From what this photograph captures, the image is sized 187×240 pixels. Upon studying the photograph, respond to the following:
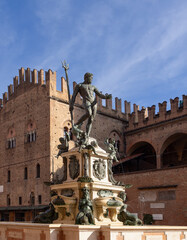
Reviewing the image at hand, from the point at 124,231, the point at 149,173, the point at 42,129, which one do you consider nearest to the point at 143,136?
the point at 149,173

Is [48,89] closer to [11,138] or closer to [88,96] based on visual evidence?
[11,138]

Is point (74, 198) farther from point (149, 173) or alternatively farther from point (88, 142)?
point (149, 173)

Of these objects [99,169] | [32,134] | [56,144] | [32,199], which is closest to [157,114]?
[56,144]

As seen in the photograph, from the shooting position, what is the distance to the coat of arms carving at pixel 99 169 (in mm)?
7245

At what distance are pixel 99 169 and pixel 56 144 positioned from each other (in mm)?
15092

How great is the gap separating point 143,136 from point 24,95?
9.15 m

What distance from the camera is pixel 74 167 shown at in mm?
7254

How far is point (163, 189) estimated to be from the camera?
19.0 metres

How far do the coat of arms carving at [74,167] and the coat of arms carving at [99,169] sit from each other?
35 cm

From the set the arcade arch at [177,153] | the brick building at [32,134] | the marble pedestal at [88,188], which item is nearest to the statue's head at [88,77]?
the marble pedestal at [88,188]

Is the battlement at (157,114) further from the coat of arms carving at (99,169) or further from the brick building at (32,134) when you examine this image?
the coat of arms carving at (99,169)

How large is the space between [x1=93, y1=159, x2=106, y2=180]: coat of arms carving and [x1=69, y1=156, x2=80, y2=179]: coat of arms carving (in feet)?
1.15

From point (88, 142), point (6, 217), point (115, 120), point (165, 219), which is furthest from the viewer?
point (115, 120)

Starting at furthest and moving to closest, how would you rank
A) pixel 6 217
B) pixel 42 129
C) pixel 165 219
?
pixel 6 217
pixel 42 129
pixel 165 219
